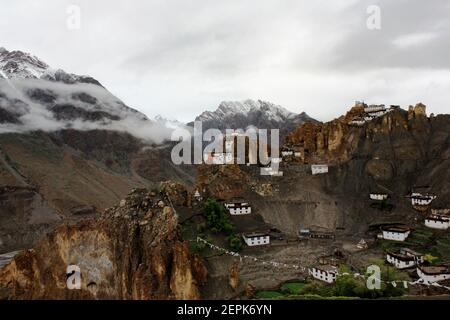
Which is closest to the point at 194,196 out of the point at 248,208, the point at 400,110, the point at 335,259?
the point at 248,208

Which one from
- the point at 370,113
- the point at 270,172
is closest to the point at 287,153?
the point at 270,172

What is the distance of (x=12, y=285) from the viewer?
6931cm

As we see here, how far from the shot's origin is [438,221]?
6738cm

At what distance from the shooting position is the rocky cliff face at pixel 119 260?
183 feet

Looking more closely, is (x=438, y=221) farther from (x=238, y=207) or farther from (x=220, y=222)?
(x=220, y=222)

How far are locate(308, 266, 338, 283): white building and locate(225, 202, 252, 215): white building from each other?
797 inches

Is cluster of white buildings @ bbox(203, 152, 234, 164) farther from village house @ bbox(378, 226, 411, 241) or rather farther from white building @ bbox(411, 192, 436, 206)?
white building @ bbox(411, 192, 436, 206)

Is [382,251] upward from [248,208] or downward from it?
downward

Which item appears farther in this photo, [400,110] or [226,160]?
[400,110]

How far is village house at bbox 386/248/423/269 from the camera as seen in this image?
5538 cm

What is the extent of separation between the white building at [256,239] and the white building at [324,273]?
10978 mm
